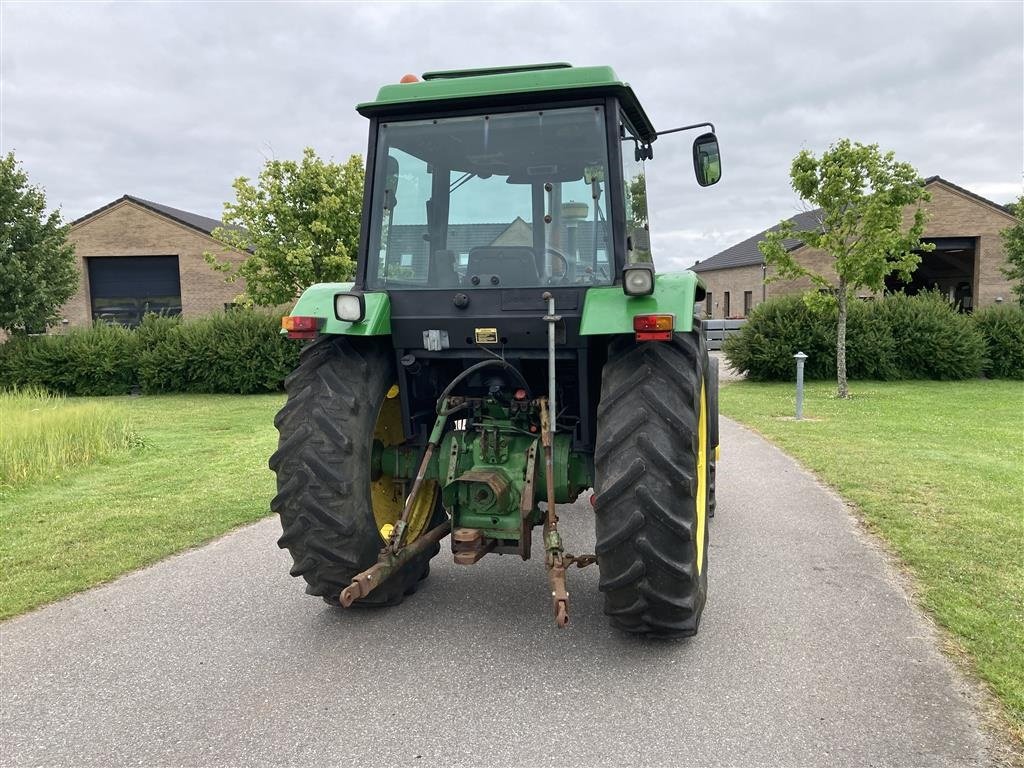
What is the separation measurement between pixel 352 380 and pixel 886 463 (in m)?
6.99

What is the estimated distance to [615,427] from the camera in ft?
11.6

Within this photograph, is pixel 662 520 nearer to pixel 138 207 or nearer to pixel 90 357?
pixel 90 357

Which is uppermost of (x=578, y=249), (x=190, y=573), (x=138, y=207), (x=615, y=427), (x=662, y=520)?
(x=138, y=207)

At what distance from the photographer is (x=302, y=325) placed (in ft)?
13.1

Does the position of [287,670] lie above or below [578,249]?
below

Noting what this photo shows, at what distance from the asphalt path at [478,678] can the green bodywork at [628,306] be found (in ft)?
5.23

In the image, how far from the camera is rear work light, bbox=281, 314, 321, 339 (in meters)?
3.99

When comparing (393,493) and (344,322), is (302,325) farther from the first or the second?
(393,493)

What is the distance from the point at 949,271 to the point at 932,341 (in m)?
21.6

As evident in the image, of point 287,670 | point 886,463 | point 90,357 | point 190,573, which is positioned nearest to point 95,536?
point 190,573

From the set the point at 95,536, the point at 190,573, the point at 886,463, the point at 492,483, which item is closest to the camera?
the point at 492,483

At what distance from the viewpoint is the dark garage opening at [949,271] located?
3234cm

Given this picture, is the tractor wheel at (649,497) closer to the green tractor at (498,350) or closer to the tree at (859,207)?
the green tractor at (498,350)

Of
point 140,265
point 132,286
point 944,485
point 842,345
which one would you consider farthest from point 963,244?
point 132,286
